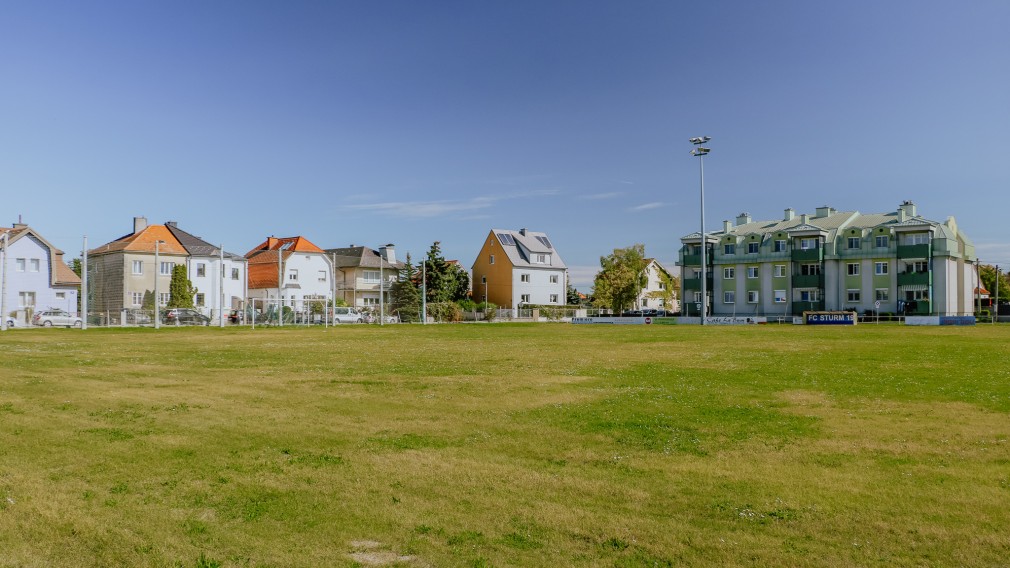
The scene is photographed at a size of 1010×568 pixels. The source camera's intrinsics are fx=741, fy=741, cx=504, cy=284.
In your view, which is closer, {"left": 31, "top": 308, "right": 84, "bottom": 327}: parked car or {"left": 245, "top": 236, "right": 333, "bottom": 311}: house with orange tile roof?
{"left": 31, "top": 308, "right": 84, "bottom": 327}: parked car

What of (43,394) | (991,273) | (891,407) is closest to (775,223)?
(991,273)

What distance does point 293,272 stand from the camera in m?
101

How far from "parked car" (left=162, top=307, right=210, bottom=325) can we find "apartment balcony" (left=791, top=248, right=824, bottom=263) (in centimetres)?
7015

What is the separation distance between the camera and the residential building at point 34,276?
7494 cm

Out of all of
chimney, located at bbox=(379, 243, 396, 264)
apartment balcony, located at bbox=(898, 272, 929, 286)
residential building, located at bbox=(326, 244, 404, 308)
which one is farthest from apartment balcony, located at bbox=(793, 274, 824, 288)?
chimney, located at bbox=(379, 243, 396, 264)

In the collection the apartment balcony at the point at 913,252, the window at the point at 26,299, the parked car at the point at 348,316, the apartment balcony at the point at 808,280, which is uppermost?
the apartment balcony at the point at 913,252

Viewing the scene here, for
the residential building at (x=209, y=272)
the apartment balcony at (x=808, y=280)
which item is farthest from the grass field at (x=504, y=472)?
the apartment balcony at (x=808, y=280)

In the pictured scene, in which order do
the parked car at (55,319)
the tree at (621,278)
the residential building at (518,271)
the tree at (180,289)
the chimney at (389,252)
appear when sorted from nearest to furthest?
the parked car at (55,319) < the tree at (180,289) < the tree at (621,278) < the residential building at (518,271) < the chimney at (389,252)

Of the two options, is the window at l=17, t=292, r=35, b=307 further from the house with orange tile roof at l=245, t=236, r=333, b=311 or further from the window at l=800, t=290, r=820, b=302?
the window at l=800, t=290, r=820, b=302

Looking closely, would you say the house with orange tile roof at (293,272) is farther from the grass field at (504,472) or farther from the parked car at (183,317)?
the grass field at (504,472)

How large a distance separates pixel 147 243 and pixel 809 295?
263 feet

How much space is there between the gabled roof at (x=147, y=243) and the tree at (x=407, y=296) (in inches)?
1057

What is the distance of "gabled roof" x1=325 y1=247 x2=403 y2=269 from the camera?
4323 inches

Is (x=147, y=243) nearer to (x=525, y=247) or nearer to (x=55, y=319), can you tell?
(x=55, y=319)
